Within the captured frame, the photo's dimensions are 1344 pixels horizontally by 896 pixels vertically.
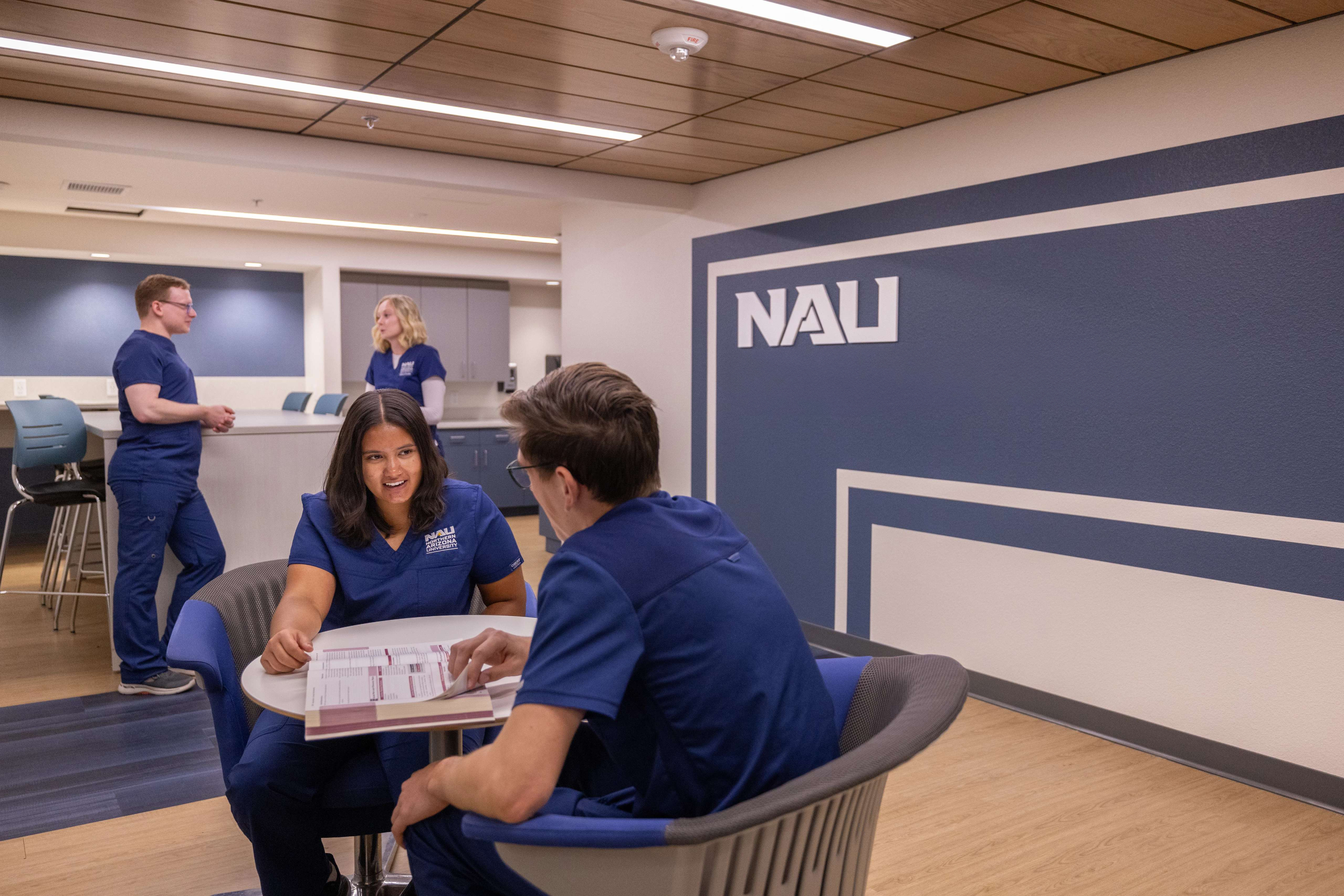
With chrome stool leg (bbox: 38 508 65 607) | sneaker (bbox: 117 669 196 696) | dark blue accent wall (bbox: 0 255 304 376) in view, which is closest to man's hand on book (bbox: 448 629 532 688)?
sneaker (bbox: 117 669 196 696)

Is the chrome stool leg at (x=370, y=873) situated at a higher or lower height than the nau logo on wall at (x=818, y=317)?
lower

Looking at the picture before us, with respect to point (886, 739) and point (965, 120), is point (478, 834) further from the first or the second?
point (965, 120)

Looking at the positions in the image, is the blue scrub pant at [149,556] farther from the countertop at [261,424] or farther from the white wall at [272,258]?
the white wall at [272,258]

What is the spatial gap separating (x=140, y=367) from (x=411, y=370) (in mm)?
1453

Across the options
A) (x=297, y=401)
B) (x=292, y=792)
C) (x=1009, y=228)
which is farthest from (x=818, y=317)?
(x=297, y=401)

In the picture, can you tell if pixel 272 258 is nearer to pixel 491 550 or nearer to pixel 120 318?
pixel 120 318

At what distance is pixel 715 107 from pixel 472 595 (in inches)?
91.8

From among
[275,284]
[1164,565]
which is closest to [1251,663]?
[1164,565]

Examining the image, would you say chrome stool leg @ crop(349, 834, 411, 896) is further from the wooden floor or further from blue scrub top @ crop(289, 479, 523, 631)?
blue scrub top @ crop(289, 479, 523, 631)

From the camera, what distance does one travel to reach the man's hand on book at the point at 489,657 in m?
1.58

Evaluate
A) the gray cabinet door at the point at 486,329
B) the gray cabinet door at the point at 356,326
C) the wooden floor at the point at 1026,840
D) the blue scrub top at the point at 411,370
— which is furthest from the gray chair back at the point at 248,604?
the gray cabinet door at the point at 486,329

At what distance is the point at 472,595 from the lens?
2.42m

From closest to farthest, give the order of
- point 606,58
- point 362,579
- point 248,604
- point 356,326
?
point 362,579
point 248,604
point 606,58
point 356,326

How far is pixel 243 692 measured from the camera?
200 cm
